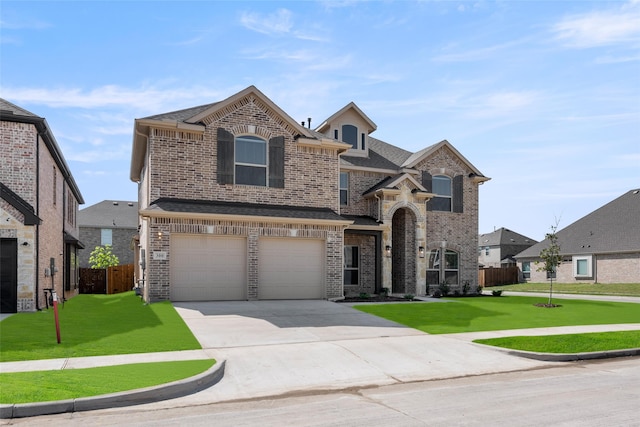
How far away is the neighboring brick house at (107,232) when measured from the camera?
43.1 metres

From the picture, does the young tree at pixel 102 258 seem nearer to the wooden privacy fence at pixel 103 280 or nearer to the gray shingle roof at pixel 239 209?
the wooden privacy fence at pixel 103 280

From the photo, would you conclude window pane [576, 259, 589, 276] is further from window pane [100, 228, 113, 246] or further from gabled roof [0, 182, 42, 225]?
window pane [100, 228, 113, 246]

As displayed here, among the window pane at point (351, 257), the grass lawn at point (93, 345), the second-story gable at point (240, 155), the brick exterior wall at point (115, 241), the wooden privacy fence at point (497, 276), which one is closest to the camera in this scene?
the grass lawn at point (93, 345)

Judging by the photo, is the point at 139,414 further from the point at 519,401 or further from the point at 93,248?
the point at 93,248

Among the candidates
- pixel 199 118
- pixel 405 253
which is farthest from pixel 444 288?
pixel 199 118

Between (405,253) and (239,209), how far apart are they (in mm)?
9617

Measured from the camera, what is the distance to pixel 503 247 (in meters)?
52.9

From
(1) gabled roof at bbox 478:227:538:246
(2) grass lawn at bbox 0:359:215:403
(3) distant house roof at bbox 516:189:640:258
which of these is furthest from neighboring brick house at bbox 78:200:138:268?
(2) grass lawn at bbox 0:359:215:403

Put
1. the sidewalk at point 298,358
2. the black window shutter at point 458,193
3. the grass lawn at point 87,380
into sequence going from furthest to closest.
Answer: the black window shutter at point 458,193
the sidewalk at point 298,358
the grass lawn at point 87,380

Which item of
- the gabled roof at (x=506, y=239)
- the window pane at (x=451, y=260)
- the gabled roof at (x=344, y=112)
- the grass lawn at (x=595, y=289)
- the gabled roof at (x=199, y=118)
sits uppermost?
the gabled roof at (x=344, y=112)

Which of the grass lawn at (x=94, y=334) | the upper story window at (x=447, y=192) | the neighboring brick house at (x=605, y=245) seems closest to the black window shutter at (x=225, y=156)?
the grass lawn at (x=94, y=334)

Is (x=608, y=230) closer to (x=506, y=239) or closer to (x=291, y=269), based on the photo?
(x=506, y=239)

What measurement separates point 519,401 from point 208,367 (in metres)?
4.90

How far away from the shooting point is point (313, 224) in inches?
750
